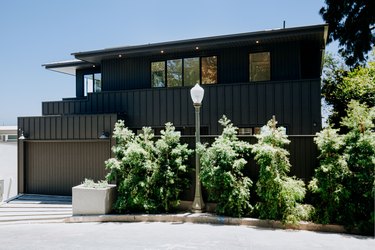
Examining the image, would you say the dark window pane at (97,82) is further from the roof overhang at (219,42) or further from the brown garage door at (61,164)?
the brown garage door at (61,164)

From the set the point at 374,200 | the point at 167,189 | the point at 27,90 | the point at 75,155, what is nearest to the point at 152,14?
the point at 75,155

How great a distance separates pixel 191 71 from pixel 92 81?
250 inches

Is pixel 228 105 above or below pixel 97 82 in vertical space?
below

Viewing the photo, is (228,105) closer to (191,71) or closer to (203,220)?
(191,71)

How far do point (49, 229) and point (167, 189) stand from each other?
334cm

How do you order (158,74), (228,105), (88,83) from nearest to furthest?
(228,105)
(158,74)
(88,83)

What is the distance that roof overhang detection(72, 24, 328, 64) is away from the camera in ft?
36.9

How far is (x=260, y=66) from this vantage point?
12.7 meters

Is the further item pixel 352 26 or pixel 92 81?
pixel 352 26

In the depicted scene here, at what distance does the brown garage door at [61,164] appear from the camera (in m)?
12.1

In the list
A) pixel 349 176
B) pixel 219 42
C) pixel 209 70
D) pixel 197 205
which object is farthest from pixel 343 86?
pixel 197 205

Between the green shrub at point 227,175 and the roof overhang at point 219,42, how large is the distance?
177 inches

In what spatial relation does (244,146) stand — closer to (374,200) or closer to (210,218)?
(210,218)

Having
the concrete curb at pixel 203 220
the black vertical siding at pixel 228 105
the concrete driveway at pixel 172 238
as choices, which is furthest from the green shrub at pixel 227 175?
the black vertical siding at pixel 228 105
